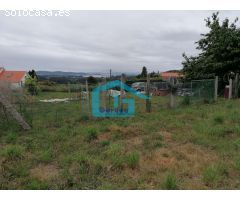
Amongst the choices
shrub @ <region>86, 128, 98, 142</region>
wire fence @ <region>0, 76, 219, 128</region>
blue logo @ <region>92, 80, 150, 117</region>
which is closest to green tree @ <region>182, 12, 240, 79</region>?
wire fence @ <region>0, 76, 219, 128</region>

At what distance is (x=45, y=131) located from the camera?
22.6 ft

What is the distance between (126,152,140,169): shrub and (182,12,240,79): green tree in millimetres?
Result: 12751

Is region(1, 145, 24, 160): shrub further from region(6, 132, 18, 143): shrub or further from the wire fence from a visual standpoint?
the wire fence

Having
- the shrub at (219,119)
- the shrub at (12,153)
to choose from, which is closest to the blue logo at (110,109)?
the shrub at (219,119)

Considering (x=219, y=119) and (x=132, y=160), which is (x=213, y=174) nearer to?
(x=132, y=160)

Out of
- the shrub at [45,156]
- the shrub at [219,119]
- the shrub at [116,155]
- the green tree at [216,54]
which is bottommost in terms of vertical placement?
the shrub at [45,156]

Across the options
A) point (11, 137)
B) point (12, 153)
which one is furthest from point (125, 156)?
point (11, 137)

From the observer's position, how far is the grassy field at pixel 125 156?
368cm

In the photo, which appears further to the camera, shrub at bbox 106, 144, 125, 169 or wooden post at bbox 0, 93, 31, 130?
wooden post at bbox 0, 93, 31, 130

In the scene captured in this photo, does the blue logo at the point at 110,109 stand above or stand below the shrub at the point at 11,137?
above

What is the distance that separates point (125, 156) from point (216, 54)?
44.5 ft

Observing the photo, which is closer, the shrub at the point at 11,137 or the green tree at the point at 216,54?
the shrub at the point at 11,137

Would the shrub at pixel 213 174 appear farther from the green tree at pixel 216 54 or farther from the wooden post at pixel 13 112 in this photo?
the green tree at pixel 216 54

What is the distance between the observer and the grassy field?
368cm
